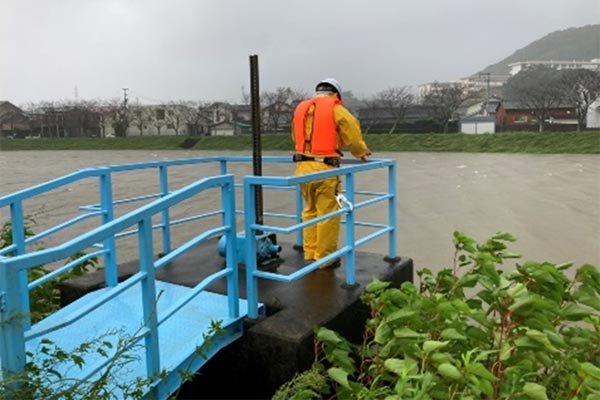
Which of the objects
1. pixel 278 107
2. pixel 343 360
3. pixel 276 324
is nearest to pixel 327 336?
pixel 343 360

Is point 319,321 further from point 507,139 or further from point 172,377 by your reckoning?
point 507,139

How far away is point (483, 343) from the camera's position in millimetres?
2523

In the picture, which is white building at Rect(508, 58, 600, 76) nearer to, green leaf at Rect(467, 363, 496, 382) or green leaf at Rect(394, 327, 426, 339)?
green leaf at Rect(394, 327, 426, 339)

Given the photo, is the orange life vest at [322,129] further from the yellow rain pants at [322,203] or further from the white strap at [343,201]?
the white strap at [343,201]

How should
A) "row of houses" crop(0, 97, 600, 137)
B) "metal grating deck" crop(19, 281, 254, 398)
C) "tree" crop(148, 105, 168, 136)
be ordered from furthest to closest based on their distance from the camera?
"tree" crop(148, 105, 168, 136) < "row of houses" crop(0, 97, 600, 137) < "metal grating deck" crop(19, 281, 254, 398)

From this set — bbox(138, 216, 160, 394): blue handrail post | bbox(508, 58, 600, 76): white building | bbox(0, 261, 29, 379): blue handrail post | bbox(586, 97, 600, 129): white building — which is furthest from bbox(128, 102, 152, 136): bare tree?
bbox(0, 261, 29, 379): blue handrail post

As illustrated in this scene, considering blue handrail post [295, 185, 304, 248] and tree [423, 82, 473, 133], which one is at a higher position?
tree [423, 82, 473, 133]

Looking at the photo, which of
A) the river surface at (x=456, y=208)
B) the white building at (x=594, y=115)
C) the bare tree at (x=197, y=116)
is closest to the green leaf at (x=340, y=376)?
the river surface at (x=456, y=208)

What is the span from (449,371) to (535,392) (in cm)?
33

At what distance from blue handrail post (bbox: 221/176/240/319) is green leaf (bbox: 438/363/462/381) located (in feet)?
5.51

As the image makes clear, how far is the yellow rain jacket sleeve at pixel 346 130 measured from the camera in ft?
14.9

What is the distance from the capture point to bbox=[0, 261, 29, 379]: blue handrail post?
7.20ft

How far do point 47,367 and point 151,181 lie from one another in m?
16.9

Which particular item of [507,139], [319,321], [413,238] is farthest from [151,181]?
[507,139]
